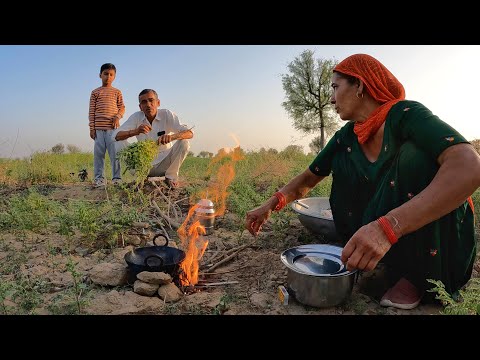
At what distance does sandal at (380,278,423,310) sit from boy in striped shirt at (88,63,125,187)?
230 inches

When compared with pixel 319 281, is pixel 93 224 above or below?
above

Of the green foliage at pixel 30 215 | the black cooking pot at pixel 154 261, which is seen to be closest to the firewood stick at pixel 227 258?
the black cooking pot at pixel 154 261

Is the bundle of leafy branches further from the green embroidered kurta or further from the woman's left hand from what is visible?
the woman's left hand

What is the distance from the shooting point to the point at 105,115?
24.1 ft

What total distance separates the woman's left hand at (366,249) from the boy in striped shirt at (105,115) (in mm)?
6099

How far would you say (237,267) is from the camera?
349 cm

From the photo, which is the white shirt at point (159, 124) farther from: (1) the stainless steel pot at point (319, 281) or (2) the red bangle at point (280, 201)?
(1) the stainless steel pot at point (319, 281)

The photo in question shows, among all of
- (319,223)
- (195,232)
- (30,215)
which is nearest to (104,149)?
(30,215)

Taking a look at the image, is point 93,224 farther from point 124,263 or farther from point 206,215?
point 206,215

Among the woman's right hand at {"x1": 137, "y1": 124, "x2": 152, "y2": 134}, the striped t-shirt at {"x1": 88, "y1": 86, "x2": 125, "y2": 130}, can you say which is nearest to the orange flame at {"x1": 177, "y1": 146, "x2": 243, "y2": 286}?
the woman's right hand at {"x1": 137, "y1": 124, "x2": 152, "y2": 134}

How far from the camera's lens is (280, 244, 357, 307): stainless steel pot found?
253 cm

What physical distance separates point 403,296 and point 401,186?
0.77 m

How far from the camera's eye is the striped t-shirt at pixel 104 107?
7.32 meters

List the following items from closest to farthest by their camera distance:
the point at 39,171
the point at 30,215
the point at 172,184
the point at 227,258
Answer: the point at 227,258, the point at 30,215, the point at 172,184, the point at 39,171
